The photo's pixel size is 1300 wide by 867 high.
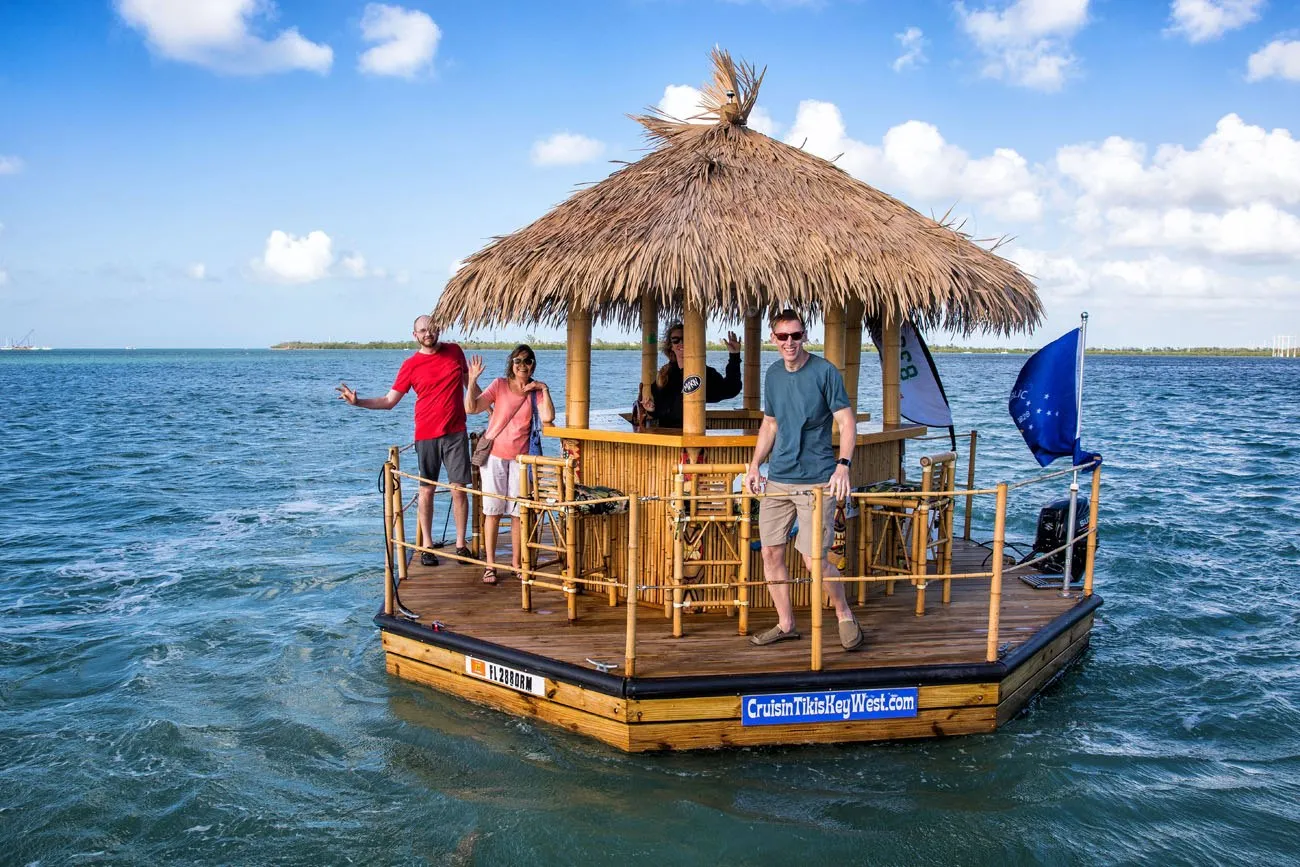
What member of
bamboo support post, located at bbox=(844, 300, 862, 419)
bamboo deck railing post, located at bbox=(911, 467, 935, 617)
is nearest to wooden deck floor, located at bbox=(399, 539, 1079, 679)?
bamboo deck railing post, located at bbox=(911, 467, 935, 617)

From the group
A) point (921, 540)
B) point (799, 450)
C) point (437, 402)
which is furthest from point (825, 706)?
point (437, 402)

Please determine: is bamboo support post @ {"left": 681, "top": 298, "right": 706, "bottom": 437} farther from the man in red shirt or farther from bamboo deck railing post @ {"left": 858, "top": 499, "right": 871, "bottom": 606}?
the man in red shirt

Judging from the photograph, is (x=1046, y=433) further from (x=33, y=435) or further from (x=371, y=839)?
(x=33, y=435)

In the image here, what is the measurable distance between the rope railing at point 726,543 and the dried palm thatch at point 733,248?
1327 millimetres

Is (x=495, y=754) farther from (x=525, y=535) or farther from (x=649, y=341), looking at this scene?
(x=649, y=341)

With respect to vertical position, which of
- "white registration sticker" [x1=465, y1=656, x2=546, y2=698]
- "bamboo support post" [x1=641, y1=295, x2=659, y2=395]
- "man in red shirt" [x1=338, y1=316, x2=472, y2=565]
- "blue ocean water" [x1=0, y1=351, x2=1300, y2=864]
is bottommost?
"blue ocean water" [x1=0, y1=351, x2=1300, y2=864]

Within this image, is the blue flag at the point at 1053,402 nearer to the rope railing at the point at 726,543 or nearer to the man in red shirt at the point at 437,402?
the rope railing at the point at 726,543

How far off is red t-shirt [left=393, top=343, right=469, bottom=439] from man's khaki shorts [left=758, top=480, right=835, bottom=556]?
3.30 meters

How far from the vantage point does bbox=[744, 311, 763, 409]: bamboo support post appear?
1002 cm

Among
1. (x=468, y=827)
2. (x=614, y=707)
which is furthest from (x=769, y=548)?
(x=468, y=827)

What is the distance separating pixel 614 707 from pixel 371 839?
1688 millimetres

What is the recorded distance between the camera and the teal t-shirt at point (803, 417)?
6461 mm

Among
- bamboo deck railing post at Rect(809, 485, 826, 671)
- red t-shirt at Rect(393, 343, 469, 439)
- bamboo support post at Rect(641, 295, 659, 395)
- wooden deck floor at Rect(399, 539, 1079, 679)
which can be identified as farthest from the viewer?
bamboo support post at Rect(641, 295, 659, 395)

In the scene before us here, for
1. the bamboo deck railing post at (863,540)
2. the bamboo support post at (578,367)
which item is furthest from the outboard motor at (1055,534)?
the bamboo support post at (578,367)
